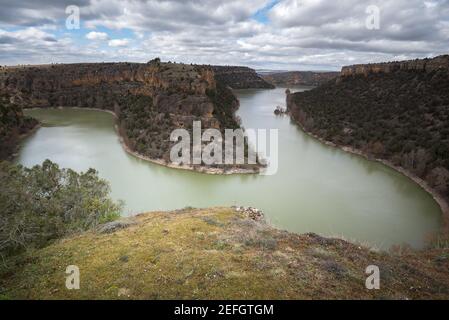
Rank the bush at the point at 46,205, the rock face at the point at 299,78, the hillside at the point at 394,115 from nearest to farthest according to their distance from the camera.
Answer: the bush at the point at 46,205 → the hillside at the point at 394,115 → the rock face at the point at 299,78

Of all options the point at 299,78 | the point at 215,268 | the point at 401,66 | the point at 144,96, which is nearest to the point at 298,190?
the point at 215,268

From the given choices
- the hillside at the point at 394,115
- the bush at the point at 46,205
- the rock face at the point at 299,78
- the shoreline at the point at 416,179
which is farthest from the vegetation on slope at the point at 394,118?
the rock face at the point at 299,78

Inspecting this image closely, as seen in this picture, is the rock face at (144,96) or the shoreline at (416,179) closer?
the shoreline at (416,179)

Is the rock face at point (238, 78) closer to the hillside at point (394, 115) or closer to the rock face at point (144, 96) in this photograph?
the rock face at point (144, 96)

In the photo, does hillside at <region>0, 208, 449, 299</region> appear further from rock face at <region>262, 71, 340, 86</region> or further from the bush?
rock face at <region>262, 71, 340, 86</region>

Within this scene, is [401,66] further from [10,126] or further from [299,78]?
[299,78]

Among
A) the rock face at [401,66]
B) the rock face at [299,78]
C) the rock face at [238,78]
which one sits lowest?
the rock face at [401,66]
